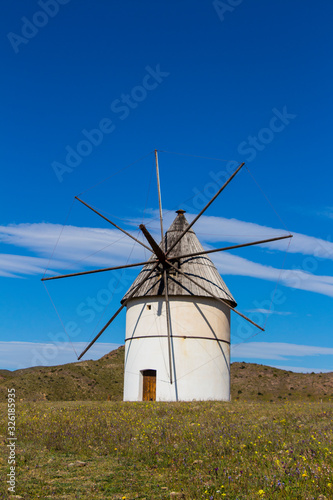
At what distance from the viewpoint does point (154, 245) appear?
22234 millimetres

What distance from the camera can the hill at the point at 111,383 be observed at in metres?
37.7

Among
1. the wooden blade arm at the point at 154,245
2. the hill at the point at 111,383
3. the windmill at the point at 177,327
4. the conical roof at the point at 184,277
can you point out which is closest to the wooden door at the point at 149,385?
the windmill at the point at 177,327

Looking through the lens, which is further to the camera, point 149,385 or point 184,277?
point 184,277

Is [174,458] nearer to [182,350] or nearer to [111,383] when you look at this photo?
[182,350]

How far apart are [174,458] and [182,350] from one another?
521 inches

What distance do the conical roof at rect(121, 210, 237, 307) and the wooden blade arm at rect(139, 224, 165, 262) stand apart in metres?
0.72

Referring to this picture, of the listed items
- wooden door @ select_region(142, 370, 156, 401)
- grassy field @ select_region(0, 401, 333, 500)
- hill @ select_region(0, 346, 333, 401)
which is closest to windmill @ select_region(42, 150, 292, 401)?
wooden door @ select_region(142, 370, 156, 401)

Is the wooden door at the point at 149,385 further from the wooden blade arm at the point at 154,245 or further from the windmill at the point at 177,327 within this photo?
the wooden blade arm at the point at 154,245

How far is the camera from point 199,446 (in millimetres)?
8641

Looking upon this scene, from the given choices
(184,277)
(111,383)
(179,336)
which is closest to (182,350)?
(179,336)

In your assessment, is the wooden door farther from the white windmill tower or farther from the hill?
A: the hill

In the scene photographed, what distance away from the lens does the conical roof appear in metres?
22.2

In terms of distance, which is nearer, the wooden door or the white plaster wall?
the white plaster wall

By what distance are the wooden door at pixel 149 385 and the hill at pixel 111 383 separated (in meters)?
13.8
